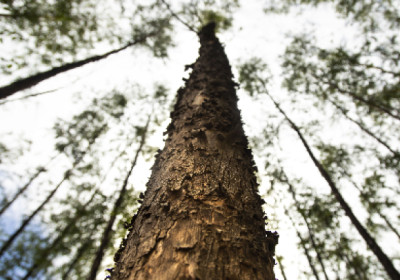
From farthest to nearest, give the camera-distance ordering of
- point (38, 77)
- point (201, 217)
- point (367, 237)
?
point (367, 237), point (38, 77), point (201, 217)

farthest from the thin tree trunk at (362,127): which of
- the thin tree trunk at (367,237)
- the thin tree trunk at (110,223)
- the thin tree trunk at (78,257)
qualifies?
the thin tree trunk at (78,257)

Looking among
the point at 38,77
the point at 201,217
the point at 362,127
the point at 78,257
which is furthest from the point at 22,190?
the point at 362,127

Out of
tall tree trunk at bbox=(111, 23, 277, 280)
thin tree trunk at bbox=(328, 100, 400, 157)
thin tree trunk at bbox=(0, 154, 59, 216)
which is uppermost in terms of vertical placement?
thin tree trunk at bbox=(328, 100, 400, 157)

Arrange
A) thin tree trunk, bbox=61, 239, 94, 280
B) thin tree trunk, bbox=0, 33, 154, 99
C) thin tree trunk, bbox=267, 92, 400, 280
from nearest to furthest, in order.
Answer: thin tree trunk, bbox=0, 33, 154, 99 → thin tree trunk, bbox=267, 92, 400, 280 → thin tree trunk, bbox=61, 239, 94, 280

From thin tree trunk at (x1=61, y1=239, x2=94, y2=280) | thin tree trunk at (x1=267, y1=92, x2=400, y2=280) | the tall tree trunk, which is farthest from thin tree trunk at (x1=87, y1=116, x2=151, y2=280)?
thin tree trunk at (x1=267, y1=92, x2=400, y2=280)

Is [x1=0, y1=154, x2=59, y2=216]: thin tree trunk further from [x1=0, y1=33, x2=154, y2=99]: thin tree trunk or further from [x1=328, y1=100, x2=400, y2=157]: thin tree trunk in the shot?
[x1=328, y1=100, x2=400, y2=157]: thin tree trunk

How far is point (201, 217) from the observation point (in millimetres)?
904

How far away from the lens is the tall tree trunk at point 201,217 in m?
0.76

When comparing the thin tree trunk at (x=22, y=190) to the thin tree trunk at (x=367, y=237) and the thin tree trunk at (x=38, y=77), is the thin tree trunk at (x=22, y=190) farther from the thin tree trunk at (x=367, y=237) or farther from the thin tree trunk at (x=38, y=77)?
the thin tree trunk at (x=367, y=237)

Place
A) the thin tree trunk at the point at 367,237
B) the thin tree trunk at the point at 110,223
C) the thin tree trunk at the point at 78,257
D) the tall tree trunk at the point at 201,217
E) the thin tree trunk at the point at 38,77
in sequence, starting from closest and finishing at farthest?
1. the tall tree trunk at the point at 201,217
2. the thin tree trunk at the point at 38,77
3. the thin tree trunk at the point at 367,237
4. the thin tree trunk at the point at 110,223
5. the thin tree trunk at the point at 78,257

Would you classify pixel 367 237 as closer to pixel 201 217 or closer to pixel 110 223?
pixel 201 217

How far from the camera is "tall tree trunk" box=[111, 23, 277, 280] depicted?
756 millimetres

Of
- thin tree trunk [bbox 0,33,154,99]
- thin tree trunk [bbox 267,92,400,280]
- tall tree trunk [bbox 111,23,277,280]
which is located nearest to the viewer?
tall tree trunk [bbox 111,23,277,280]

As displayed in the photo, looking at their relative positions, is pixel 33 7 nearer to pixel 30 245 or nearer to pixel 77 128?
pixel 77 128
